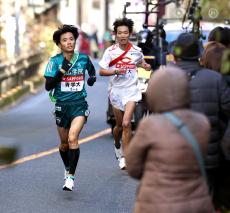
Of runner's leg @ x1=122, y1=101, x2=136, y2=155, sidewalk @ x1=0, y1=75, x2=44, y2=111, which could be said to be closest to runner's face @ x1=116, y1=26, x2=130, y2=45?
runner's leg @ x1=122, y1=101, x2=136, y2=155

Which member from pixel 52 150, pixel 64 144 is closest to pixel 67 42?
pixel 64 144

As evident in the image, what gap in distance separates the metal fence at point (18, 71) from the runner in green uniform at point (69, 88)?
11093 millimetres

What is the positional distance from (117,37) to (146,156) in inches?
268

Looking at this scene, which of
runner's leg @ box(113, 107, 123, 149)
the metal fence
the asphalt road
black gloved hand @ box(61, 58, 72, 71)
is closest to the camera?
the asphalt road

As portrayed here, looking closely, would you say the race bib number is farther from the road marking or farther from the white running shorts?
the white running shorts

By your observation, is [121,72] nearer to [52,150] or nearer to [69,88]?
[69,88]

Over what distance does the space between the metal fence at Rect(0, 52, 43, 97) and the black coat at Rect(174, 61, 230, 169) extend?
14.8 metres

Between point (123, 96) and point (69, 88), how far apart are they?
1586mm

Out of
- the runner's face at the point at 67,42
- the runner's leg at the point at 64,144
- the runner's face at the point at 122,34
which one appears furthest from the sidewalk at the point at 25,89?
the runner's face at the point at 67,42

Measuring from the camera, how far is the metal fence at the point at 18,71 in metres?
24.5

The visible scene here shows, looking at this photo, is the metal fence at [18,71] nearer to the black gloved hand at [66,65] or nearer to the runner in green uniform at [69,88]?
the runner in green uniform at [69,88]

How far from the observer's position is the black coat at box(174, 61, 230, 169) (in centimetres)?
726

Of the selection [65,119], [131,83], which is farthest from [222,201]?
[131,83]

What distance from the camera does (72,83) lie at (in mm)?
10812
